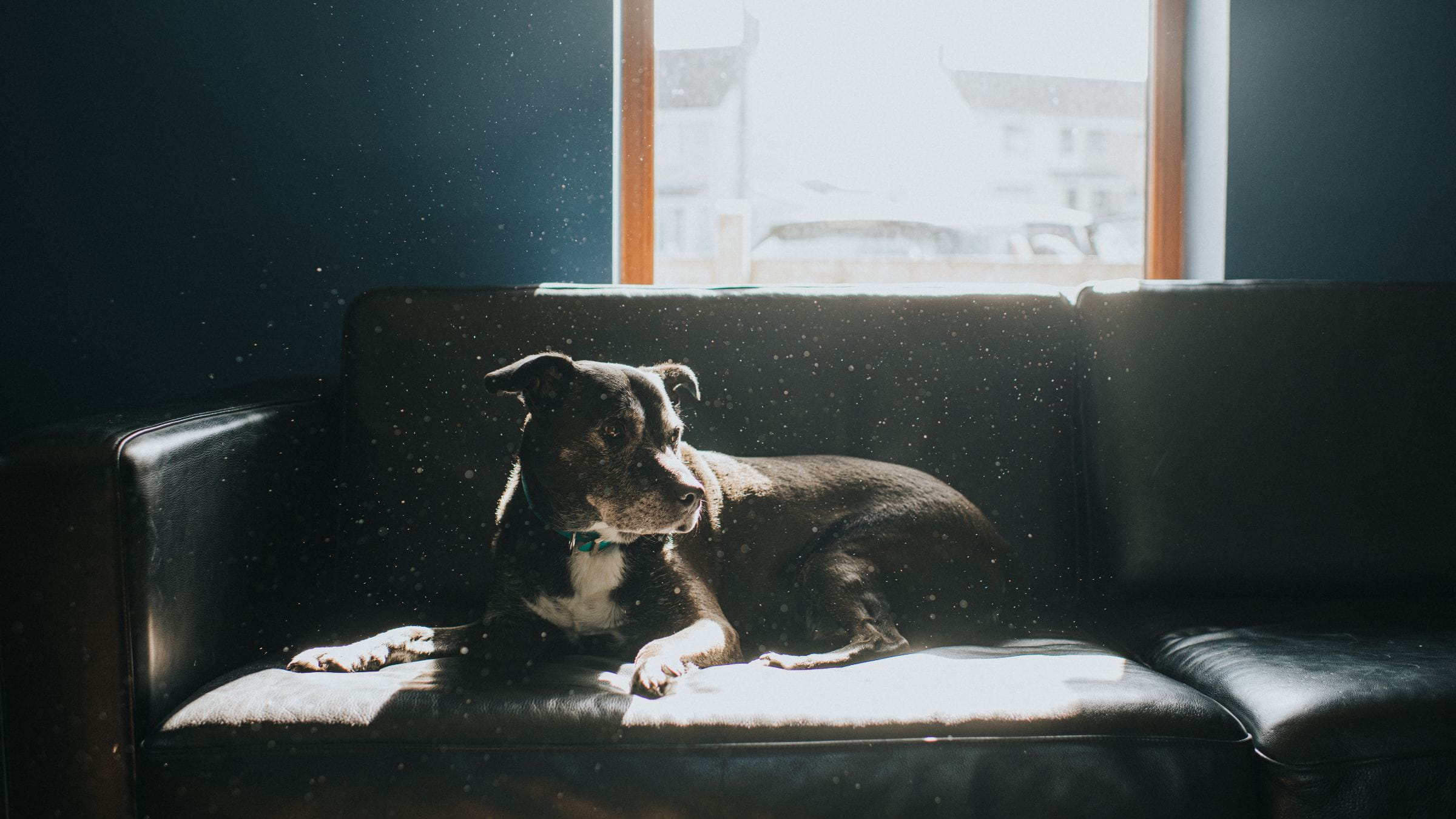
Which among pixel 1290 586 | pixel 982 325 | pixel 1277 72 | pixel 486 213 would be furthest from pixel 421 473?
pixel 1277 72

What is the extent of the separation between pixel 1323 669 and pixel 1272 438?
752 millimetres

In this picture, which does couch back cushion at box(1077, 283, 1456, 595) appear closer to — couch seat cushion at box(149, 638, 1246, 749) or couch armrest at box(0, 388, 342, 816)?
couch seat cushion at box(149, 638, 1246, 749)

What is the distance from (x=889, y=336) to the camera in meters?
2.21

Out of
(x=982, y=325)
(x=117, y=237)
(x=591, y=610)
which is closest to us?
(x=591, y=610)

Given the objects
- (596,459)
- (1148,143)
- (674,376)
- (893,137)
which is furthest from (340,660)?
(1148,143)

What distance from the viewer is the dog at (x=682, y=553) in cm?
172

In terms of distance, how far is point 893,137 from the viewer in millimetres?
3027

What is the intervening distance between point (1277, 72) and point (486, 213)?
8.35ft

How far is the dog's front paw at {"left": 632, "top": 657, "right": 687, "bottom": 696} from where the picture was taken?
1.42 m

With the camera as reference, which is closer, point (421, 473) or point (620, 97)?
point (421, 473)

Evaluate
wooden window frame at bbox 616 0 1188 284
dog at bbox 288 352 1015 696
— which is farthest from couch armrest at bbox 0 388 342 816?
wooden window frame at bbox 616 0 1188 284

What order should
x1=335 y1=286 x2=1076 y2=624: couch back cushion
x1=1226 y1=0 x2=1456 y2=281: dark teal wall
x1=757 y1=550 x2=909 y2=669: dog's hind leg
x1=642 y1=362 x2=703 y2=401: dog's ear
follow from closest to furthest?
x1=757 y1=550 x2=909 y2=669: dog's hind leg
x1=642 y1=362 x2=703 y2=401: dog's ear
x1=335 y1=286 x2=1076 y2=624: couch back cushion
x1=1226 y1=0 x2=1456 y2=281: dark teal wall

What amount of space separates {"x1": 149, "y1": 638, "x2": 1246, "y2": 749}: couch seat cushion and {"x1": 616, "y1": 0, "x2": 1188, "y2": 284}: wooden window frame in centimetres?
174

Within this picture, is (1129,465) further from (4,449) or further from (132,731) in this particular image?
(4,449)
